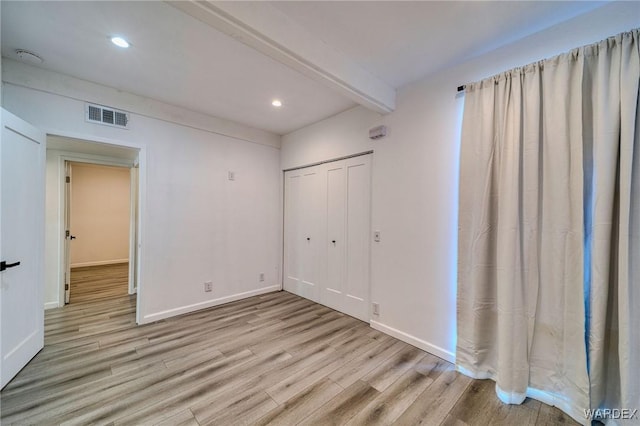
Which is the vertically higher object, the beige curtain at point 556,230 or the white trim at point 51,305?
the beige curtain at point 556,230

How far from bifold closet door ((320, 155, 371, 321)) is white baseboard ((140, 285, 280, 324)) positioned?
1.09 meters

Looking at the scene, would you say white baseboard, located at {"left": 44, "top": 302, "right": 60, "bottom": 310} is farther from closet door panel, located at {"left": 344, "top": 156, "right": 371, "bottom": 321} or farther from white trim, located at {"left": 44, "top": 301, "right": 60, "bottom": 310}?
closet door panel, located at {"left": 344, "top": 156, "right": 371, "bottom": 321}

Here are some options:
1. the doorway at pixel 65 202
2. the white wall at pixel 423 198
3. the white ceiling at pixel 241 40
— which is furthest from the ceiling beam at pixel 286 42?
the doorway at pixel 65 202

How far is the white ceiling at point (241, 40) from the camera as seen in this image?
5.42 feet

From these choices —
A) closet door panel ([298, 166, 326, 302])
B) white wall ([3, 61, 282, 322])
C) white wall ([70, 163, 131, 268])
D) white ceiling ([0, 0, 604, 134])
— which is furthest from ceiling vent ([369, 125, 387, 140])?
white wall ([70, 163, 131, 268])

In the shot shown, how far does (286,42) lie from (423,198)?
183 centimetres

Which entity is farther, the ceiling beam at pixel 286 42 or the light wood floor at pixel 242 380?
the light wood floor at pixel 242 380

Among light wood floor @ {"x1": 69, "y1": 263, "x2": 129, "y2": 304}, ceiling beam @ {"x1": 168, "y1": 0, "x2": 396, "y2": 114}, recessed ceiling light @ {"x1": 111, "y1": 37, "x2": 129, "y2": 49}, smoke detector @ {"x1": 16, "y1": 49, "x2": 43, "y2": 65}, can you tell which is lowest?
light wood floor @ {"x1": 69, "y1": 263, "x2": 129, "y2": 304}

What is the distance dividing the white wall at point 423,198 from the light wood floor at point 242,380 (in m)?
0.36

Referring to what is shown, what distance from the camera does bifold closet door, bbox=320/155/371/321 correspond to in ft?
10.2

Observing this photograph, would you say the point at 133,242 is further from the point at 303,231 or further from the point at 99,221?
the point at 99,221

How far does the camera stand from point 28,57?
2193mm

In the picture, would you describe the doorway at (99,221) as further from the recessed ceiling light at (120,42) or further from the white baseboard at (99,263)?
the recessed ceiling light at (120,42)

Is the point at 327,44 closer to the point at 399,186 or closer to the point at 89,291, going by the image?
the point at 399,186
